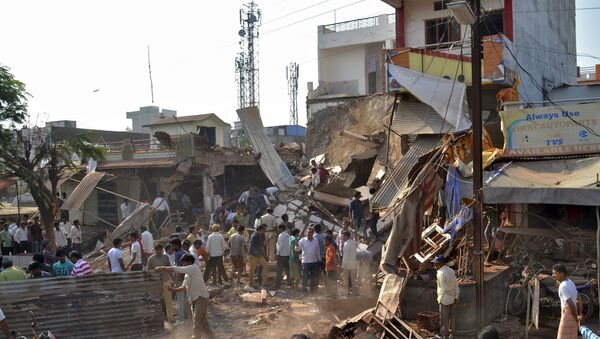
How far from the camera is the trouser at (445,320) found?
8.98 m

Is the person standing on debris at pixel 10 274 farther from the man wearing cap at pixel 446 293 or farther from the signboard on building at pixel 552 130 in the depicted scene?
the signboard on building at pixel 552 130

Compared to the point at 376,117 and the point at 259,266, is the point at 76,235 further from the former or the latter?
the point at 376,117

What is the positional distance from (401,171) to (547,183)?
688cm

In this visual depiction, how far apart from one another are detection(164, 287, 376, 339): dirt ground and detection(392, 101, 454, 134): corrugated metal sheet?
7.04 metres

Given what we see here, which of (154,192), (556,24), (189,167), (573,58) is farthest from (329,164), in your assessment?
(573,58)

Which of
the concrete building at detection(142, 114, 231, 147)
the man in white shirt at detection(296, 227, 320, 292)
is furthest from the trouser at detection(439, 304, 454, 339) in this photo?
the concrete building at detection(142, 114, 231, 147)

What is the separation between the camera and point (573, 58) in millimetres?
26297

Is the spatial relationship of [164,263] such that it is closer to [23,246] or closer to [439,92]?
[23,246]

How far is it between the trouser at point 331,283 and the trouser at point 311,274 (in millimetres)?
314

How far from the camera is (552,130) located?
12391 mm

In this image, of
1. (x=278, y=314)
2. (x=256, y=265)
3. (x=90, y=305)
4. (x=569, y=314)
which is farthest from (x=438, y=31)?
(x=90, y=305)

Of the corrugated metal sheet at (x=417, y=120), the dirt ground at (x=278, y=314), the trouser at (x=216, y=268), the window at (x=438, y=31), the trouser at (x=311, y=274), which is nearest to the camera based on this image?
the dirt ground at (x=278, y=314)

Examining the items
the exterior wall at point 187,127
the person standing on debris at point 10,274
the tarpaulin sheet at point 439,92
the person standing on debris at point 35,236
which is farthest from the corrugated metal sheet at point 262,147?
the person standing on debris at point 10,274

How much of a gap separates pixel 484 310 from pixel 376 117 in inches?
559
